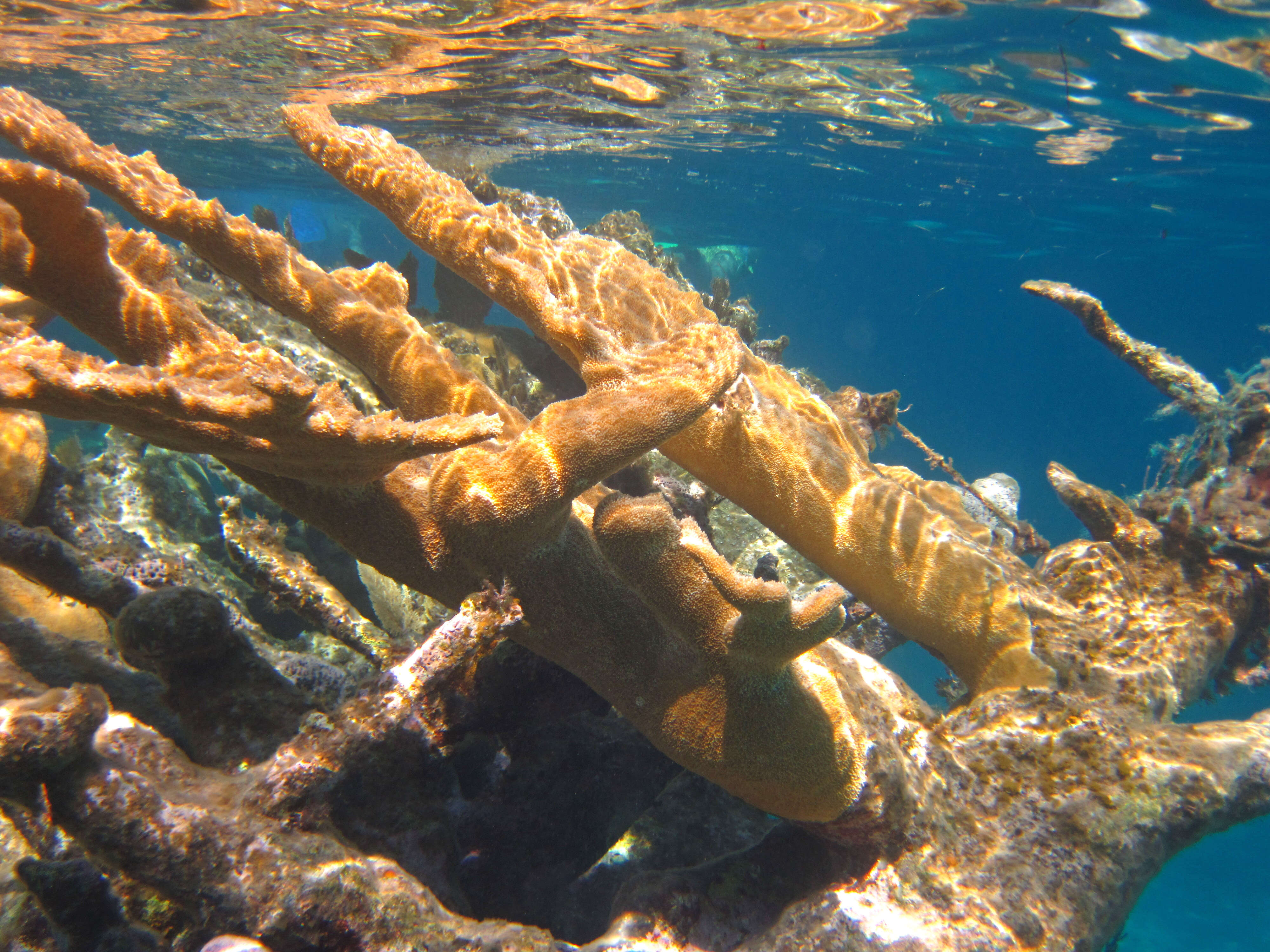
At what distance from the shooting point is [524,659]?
314cm

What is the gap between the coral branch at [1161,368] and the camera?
497cm

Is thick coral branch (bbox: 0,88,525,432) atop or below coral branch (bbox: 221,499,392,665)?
atop

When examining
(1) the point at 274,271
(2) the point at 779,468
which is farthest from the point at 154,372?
(2) the point at 779,468

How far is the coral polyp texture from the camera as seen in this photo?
1847mm

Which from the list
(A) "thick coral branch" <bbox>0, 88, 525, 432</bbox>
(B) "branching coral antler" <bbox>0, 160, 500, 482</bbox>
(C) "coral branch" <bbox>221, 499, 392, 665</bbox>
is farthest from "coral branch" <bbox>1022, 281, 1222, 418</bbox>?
(C) "coral branch" <bbox>221, 499, 392, 665</bbox>

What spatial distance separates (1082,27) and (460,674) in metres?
14.9

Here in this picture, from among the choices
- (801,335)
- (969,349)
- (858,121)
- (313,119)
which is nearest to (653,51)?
(858,121)

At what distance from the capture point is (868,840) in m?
2.72

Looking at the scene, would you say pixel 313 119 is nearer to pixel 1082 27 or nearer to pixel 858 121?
pixel 1082 27

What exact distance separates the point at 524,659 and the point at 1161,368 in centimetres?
582

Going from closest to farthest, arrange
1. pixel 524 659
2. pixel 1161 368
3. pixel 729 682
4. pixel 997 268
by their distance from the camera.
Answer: pixel 729 682 → pixel 524 659 → pixel 1161 368 → pixel 997 268

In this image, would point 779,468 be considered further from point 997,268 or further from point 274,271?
point 997,268

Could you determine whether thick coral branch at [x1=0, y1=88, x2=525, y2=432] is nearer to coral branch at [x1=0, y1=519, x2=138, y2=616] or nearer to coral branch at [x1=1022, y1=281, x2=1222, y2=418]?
coral branch at [x1=0, y1=519, x2=138, y2=616]

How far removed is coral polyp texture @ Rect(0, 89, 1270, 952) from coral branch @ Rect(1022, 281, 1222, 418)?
4.43 feet
